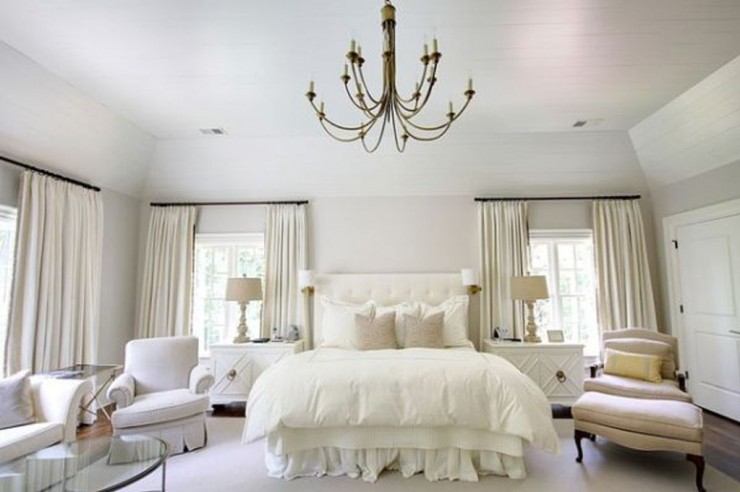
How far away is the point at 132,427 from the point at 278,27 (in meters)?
3.26

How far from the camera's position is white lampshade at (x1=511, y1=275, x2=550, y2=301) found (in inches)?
178

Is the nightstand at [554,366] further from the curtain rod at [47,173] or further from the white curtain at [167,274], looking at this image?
the curtain rod at [47,173]

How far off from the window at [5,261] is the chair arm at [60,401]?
101cm

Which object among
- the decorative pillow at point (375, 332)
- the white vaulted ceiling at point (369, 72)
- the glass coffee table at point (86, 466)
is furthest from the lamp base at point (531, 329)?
the glass coffee table at point (86, 466)

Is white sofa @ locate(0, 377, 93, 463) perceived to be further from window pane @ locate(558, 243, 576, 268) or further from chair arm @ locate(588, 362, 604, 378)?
window pane @ locate(558, 243, 576, 268)

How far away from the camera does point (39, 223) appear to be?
3.60 m

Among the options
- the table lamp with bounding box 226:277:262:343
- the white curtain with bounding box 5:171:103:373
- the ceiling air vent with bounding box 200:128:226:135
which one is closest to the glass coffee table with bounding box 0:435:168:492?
the white curtain with bounding box 5:171:103:373

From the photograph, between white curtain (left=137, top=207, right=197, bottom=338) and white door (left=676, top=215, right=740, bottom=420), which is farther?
white curtain (left=137, top=207, right=197, bottom=338)

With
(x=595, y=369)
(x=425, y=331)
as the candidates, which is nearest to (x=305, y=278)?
(x=425, y=331)

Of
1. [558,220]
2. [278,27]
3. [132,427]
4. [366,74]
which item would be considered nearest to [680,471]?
[558,220]

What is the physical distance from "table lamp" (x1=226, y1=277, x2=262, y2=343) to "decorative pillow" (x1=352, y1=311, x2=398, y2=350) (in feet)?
4.91

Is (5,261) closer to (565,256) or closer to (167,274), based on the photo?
(167,274)

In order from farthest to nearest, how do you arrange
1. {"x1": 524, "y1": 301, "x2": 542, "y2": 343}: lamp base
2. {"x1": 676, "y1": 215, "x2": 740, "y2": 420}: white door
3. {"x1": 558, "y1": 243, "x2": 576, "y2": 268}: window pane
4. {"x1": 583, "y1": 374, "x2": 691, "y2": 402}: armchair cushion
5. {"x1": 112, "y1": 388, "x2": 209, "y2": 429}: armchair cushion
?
{"x1": 558, "y1": 243, "x2": 576, "y2": 268}: window pane < {"x1": 524, "y1": 301, "x2": 542, "y2": 343}: lamp base < {"x1": 676, "y1": 215, "x2": 740, "y2": 420}: white door < {"x1": 583, "y1": 374, "x2": 691, "y2": 402}: armchair cushion < {"x1": 112, "y1": 388, "x2": 209, "y2": 429}: armchair cushion

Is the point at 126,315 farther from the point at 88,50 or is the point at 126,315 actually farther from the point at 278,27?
the point at 278,27
